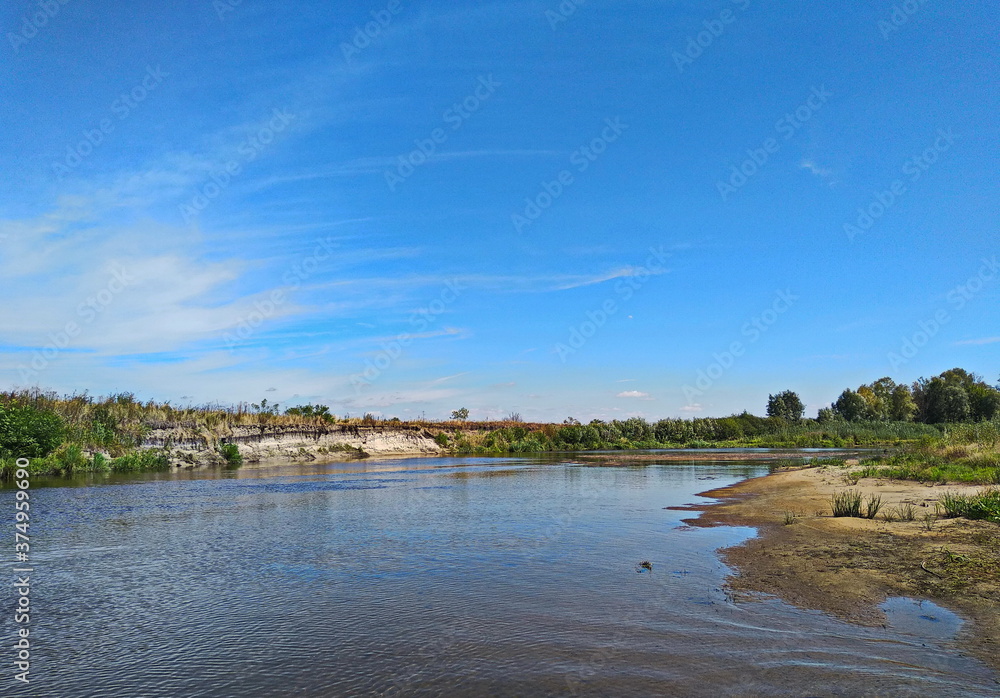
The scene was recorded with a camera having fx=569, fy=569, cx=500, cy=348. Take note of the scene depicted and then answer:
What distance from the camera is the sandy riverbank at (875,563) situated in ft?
30.2

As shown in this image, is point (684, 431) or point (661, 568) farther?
point (684, 431)

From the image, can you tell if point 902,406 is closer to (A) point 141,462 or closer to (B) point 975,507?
(B) point 975,507

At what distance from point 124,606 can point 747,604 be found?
11.1m

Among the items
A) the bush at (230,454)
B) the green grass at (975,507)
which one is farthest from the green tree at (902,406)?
the bush at (230,454)

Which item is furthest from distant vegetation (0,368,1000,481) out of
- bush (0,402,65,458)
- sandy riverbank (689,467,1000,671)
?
sandy riverbank (689,467,1000,671)

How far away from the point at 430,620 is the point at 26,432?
116 feet

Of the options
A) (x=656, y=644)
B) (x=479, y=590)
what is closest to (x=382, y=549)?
(x=479, y=590)

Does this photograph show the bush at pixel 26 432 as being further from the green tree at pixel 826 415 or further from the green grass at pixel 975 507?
the green tree at pixel 826 415

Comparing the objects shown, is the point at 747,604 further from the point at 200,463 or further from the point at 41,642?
the point at 200,463

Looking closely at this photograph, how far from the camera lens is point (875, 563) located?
38.1 ft

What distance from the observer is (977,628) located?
26.7 ft

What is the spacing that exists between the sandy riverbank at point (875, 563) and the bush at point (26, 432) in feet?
120

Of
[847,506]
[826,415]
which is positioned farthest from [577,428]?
[847,506]

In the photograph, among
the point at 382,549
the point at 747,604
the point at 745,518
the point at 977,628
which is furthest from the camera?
the point at 745,518
